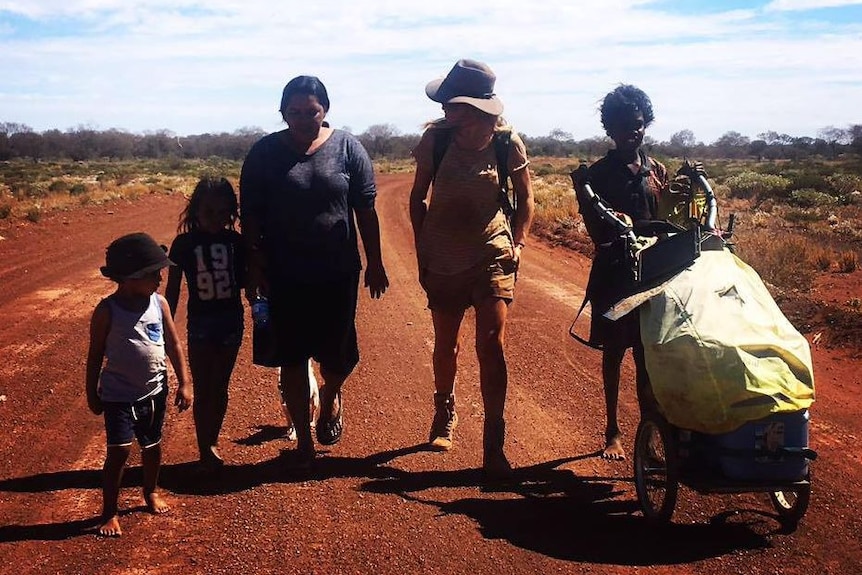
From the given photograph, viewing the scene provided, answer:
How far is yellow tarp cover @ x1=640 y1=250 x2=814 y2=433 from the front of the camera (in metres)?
3.24

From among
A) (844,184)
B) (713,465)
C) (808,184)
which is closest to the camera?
(713,465)

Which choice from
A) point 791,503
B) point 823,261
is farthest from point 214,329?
point 823,261

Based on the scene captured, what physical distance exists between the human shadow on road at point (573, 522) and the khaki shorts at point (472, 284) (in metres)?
0.97

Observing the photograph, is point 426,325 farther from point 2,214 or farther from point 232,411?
point 2,214

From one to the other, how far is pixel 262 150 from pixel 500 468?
6.99 feet

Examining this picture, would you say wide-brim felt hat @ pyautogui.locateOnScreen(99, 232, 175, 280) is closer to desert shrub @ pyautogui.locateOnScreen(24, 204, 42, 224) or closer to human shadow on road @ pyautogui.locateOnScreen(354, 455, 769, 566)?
human shadow on road @ pyautogui.locateOnScreen(354, 455, 769, 566)

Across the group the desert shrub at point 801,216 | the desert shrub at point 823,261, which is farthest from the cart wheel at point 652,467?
the desert shrub at point 801,216

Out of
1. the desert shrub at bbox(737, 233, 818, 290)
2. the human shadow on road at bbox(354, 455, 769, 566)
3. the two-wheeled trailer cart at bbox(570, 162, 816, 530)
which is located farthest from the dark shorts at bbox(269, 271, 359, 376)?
the desert shrub at bbox(737, 233, 818, 290)

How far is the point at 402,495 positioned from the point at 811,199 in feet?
77.6

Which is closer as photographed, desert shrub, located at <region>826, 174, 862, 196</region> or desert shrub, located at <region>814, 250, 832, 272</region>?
desert shrub, located at <region>814, 250, 832, 272</region>

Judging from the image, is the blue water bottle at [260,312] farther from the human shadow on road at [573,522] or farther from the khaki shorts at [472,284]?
the human shadow on road at [573,522]

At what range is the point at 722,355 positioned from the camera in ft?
10.7

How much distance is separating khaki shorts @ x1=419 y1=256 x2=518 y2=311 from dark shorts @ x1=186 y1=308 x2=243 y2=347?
111 centimetres

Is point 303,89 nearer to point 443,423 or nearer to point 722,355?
point 443,423
